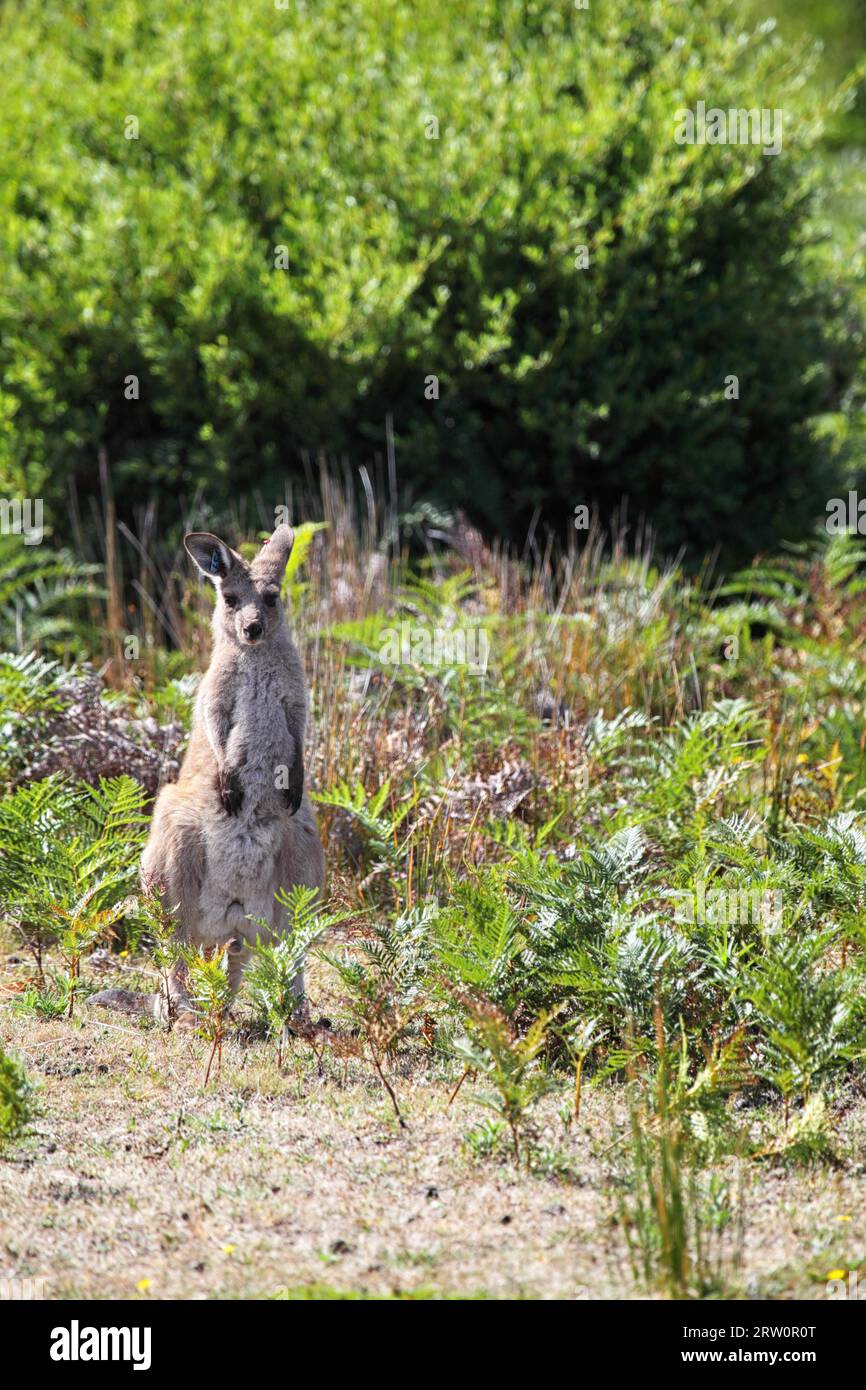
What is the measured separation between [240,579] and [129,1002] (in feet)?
4.97

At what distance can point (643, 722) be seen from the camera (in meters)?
6.06

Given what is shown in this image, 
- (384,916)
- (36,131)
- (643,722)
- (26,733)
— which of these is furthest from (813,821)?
(36,131)

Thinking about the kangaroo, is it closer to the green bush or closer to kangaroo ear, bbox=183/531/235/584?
kangaroo ear, bbox=183/531/235/584

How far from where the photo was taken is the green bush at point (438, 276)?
26.6ft

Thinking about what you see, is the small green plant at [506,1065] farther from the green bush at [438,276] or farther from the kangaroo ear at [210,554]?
the green bush at [438,276]

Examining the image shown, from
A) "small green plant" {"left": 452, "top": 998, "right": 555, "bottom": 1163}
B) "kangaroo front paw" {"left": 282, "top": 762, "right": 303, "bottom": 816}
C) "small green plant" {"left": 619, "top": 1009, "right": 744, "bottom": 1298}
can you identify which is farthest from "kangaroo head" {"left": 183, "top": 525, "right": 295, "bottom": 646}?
"small green plant" {"left": 619, "top": 1009, "right": 744, "bottom": 1298}

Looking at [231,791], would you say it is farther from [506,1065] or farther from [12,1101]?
[506,1065]

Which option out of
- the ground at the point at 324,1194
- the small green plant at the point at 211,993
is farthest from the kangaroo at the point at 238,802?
the ground at the point at 324,1194

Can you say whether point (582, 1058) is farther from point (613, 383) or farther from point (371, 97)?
point (371, 97)

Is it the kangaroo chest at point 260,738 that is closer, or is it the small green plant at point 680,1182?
the small green plant at point 680,1182

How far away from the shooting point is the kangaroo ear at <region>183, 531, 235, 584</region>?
505 cm

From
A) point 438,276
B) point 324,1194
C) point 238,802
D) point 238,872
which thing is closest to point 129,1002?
point 238,872

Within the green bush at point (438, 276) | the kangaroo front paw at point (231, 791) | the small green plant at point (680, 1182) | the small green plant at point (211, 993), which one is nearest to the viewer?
the small green plant at point (680, 1182)

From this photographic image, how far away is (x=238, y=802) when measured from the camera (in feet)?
16.3
